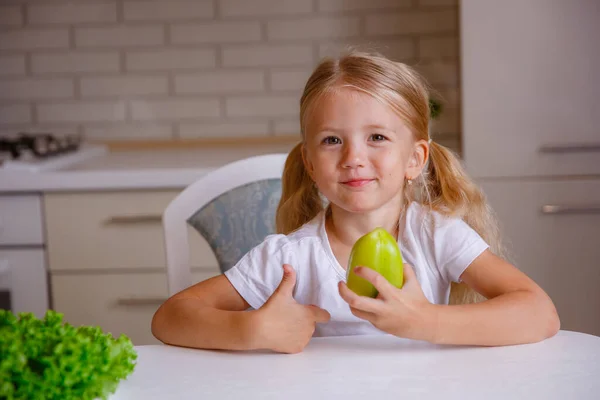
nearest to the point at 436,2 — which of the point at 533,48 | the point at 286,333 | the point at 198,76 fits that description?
the point at 533,48

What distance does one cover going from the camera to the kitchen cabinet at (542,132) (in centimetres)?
223

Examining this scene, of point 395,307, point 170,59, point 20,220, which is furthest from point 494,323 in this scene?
point 170,59

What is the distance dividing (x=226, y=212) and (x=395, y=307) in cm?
69

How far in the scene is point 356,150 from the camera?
116cm

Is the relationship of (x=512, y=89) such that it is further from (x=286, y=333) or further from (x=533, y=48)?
(x=286, y=333)

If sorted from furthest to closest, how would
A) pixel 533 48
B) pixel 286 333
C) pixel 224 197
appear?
pixel 533 48 < pixel 224 197 < pixel 286 333

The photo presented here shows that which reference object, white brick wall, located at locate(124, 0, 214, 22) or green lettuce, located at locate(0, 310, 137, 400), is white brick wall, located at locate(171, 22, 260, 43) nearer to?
white brick wall, located at locate(124, 0, 214, 22)

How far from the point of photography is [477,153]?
2303mm

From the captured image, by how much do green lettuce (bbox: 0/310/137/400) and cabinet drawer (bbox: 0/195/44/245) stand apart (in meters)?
1.53

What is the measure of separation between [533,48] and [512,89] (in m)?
0.13

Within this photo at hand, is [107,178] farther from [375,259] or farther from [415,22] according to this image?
[375,259]

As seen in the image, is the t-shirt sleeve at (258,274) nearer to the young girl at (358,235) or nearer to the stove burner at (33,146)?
the young girl at (358,235)

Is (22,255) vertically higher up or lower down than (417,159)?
lower down

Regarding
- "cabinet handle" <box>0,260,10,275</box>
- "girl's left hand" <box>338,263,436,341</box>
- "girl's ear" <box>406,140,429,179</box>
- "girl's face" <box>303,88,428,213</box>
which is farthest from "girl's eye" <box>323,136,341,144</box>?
"cabinet handle" <box>0,260,10,275</box>
